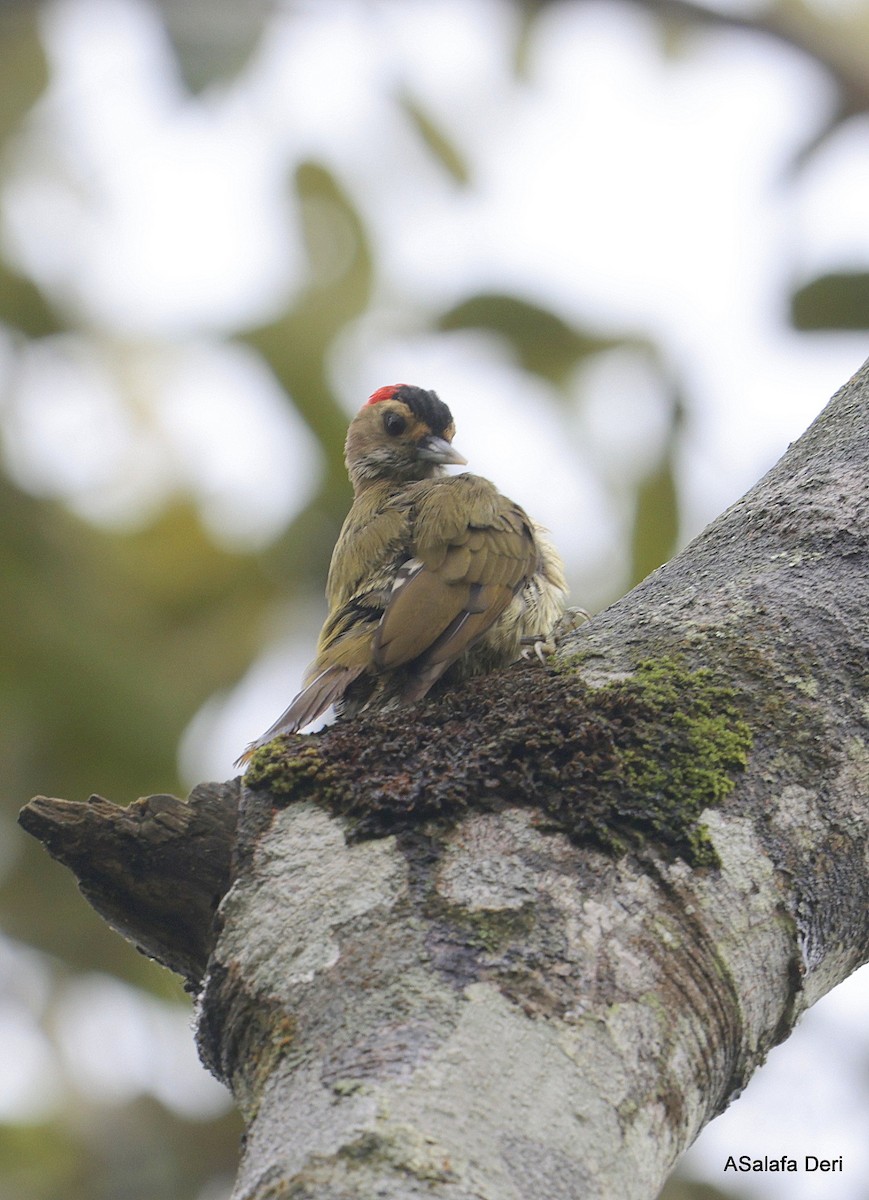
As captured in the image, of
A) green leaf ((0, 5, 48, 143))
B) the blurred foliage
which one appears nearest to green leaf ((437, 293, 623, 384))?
the blurred foliage

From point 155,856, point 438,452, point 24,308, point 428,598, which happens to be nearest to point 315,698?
point 428,598

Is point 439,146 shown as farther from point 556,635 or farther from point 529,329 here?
point 556,635

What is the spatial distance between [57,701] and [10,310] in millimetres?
1873

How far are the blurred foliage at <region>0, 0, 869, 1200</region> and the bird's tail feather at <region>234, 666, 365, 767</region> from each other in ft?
7.36

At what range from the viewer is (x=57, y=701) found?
5.27 m

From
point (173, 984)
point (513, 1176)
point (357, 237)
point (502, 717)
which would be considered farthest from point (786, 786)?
point (357, 237)

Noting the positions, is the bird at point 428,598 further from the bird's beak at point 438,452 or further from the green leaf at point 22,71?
the green leaf at point 22,71

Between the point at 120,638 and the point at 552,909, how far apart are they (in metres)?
4.21

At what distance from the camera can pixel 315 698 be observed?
3.16 m

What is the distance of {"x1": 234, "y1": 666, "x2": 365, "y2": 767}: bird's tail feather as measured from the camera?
10.0 feet

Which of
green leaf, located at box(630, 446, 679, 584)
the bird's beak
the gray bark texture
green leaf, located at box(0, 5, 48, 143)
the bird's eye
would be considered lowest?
the gray bark texture

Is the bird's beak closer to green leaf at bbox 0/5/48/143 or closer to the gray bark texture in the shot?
green leaf at bbox 0/5/48/143

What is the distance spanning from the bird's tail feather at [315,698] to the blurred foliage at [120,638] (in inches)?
88.4

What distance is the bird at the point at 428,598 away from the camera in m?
3.21
